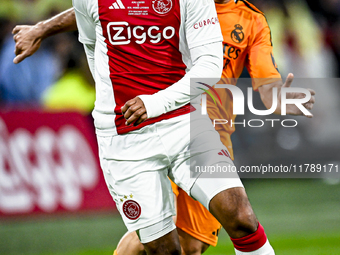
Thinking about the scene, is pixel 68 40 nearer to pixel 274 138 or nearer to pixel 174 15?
pixel 274 138

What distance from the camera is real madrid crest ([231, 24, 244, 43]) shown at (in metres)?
3.43

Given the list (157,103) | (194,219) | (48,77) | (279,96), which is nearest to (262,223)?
(194,219)

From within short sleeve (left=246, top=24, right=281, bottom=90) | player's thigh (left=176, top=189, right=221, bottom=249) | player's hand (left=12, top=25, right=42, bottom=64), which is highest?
player's hand (left=12, top=25, right=42, bottom=64)

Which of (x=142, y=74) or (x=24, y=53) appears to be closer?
(x=142, y=74)

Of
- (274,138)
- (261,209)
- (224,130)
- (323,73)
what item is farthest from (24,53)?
(323,73)

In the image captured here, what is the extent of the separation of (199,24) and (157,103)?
47 centimetres

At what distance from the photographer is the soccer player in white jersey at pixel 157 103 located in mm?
2691

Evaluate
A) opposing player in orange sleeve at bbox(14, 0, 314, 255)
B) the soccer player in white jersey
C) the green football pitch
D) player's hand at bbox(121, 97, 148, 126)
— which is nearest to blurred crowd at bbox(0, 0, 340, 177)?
the green football pitch

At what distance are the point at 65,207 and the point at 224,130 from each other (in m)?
2.93

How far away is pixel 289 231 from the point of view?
5.41 meters

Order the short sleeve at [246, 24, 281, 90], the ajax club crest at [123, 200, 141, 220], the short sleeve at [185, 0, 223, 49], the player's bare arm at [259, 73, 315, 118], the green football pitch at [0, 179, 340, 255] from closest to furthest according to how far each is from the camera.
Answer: the short sleeve at [185, 0, 223, 49], the ajax club crest at [123, 200, 141, 220], the player's bare arm at [259, 73, 315, 118], the short sleeve at [246, 24, 281, 90], the green football pitch at [0, 179, 340, 255]

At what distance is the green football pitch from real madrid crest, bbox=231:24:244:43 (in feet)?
7.28

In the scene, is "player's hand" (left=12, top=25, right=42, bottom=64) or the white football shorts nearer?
the white football shorts

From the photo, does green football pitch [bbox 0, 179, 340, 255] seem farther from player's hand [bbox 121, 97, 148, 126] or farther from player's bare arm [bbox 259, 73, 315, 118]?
player's hand [bbox 121, 97, 148, 126]
